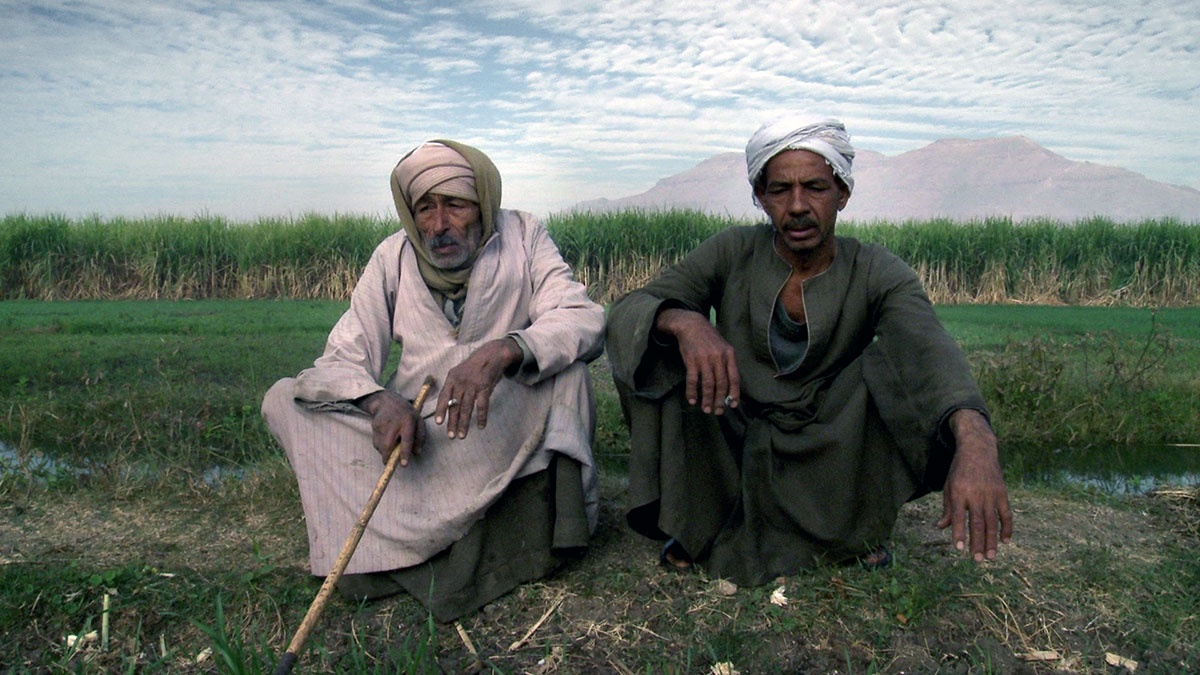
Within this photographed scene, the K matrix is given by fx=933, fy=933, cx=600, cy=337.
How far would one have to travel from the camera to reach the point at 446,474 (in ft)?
9.86

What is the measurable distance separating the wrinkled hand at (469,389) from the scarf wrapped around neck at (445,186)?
A: 47cm

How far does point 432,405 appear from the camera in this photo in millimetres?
3143

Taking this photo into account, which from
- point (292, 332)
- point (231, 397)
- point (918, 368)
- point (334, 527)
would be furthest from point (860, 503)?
point (292, 332)

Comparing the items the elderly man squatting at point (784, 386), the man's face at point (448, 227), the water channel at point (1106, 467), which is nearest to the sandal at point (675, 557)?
the elderly man squatting at point (784, 386)

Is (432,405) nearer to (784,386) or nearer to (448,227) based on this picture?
(448,227)

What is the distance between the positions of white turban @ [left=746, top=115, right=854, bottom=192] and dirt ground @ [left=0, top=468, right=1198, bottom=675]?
50.6 inches

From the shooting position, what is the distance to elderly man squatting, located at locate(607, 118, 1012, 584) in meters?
2.73

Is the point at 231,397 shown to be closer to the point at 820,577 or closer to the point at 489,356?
the point at 489,356

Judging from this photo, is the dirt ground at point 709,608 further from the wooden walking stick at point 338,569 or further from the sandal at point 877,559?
the wooden walking stick at point 338,569

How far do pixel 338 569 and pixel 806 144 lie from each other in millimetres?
1830

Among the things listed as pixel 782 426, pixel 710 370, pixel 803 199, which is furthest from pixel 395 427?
pixel 803 199

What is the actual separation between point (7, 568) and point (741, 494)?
2.44 meters

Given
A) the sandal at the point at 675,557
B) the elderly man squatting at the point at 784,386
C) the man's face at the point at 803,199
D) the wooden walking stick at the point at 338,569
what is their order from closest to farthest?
the wooden walking stick at the point at 338,569
the elderly man squatting at the point at 784,386
the man's face at the point at 803,199
the sandal at the point at 675,557

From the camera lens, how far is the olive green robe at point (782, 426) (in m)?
2.78
